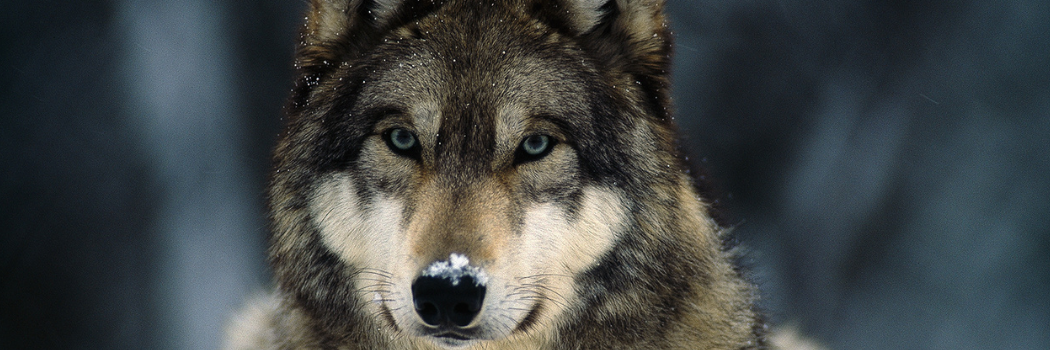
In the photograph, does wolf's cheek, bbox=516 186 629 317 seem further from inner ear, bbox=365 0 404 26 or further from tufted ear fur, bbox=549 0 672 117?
inner ear, bbox=365 0 404 26

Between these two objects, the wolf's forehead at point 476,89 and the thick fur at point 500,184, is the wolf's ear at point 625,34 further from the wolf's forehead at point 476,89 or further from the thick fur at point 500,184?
the wolf's forehead at point 476,89

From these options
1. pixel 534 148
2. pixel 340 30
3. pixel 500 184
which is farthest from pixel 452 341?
pixel 340 30

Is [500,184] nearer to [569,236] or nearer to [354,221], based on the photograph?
[569,236]

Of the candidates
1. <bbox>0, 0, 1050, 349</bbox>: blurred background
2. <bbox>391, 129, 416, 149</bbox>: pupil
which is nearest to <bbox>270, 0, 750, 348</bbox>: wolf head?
<bbox>391, 129, 416, 149</bbox>: pupil

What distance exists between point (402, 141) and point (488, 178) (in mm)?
275

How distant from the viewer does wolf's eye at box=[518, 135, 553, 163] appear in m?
1.99

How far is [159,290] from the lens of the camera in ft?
15.3

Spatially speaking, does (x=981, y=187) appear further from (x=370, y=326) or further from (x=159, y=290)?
(x=159, y=290)

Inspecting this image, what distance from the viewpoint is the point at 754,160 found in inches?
190

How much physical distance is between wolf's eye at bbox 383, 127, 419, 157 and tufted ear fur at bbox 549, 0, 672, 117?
0.58 meters

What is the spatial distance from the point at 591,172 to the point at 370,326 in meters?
0.85

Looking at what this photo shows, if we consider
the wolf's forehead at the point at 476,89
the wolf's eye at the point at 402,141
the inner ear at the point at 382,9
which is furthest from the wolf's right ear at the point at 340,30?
the wolf's eye at the point at 402,141

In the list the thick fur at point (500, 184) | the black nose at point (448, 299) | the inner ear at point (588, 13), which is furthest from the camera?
the inner ear at point (588, 13)

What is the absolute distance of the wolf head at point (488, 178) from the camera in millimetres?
1866
